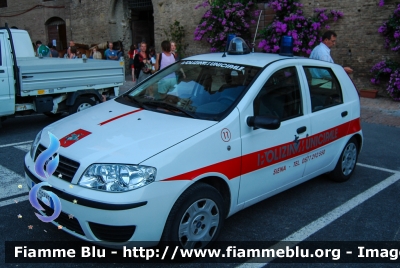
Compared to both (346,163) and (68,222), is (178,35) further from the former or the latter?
(68,222)

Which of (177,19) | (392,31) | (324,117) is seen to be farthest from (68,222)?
(177,19)

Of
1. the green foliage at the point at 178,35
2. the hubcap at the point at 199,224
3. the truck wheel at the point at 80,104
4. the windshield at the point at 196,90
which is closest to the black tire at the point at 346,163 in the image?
the windshield at the point at 196,90

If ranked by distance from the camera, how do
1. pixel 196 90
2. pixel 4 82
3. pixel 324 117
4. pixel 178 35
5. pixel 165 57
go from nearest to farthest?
pixel 196 90
pixel 324 117
pixel 4 82
pixel 165 57
pixel 178 35

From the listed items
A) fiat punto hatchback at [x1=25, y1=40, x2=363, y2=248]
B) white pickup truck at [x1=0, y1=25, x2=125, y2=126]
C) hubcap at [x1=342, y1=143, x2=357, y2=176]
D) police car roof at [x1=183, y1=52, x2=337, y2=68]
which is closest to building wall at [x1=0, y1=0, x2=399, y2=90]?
white pickup truck at [x1=0, y1=25, x2=125, y2=126]

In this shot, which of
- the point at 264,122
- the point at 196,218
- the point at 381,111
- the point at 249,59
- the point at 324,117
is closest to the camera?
the point at 196,218

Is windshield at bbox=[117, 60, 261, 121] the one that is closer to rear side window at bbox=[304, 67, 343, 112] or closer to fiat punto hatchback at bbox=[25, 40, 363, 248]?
fiat punto hatchback at bbox=[25, 40, 363, 248]

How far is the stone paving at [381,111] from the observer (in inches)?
383

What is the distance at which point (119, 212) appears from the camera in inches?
115

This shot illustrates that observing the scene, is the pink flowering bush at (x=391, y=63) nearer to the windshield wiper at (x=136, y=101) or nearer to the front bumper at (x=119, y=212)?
the windshield wiper at (x=136, y=101)

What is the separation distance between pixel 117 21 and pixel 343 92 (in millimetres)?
16771

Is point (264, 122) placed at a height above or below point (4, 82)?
above

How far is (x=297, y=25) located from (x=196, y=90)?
401 inches

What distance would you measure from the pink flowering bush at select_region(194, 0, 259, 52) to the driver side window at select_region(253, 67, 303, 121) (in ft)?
36.3

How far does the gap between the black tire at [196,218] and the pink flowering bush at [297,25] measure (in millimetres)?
10817
